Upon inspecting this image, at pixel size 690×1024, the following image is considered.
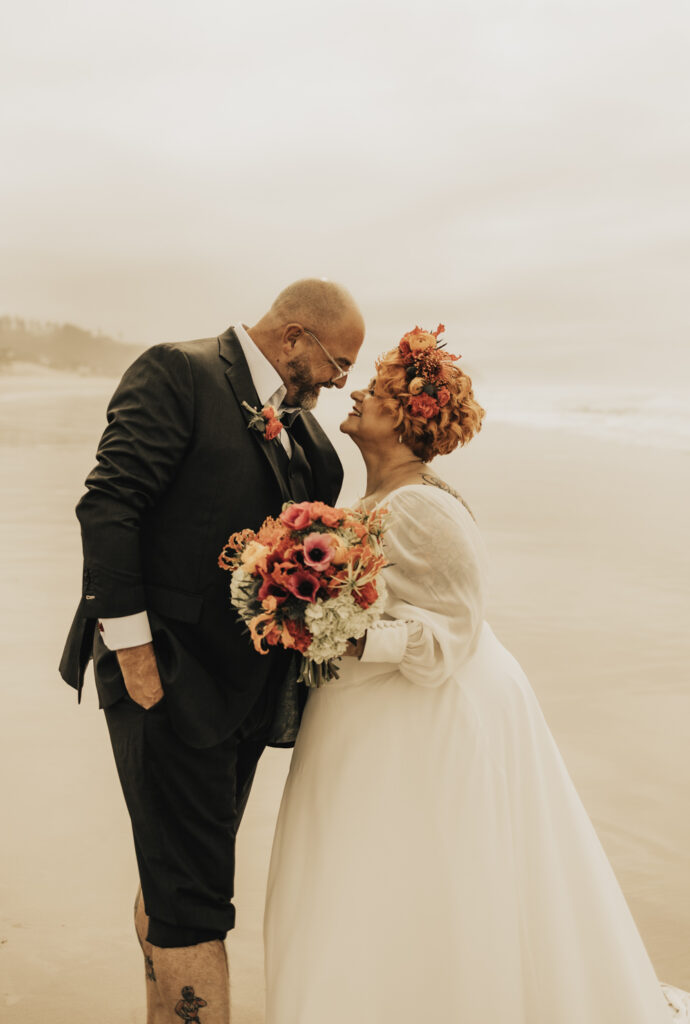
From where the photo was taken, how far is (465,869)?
2.48 meters

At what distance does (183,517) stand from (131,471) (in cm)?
20

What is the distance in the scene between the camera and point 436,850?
2.49 m

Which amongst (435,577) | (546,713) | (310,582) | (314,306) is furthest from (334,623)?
(546,713)

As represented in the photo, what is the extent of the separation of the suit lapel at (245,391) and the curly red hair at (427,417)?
383 millimetres

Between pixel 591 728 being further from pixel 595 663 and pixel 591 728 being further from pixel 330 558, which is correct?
pixel 330 558

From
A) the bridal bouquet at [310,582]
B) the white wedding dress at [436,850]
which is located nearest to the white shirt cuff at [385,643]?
the white wedding dress at [436,850]

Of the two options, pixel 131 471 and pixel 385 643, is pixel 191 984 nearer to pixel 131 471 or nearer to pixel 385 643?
pixel 385 643

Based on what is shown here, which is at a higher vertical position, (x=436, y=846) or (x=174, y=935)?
(x=436, y=846)

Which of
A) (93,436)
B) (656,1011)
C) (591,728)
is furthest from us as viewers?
(93,436)

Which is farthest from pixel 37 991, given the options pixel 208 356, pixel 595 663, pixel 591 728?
pixel 595 663

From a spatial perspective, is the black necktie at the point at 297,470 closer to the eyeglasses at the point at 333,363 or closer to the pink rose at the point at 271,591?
the eyeglasses at the point at 333,363

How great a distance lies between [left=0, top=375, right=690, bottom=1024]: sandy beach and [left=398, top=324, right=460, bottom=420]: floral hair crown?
2008 millimetres

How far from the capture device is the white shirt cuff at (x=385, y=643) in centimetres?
243

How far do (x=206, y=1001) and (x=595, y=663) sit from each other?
4.91 metres
